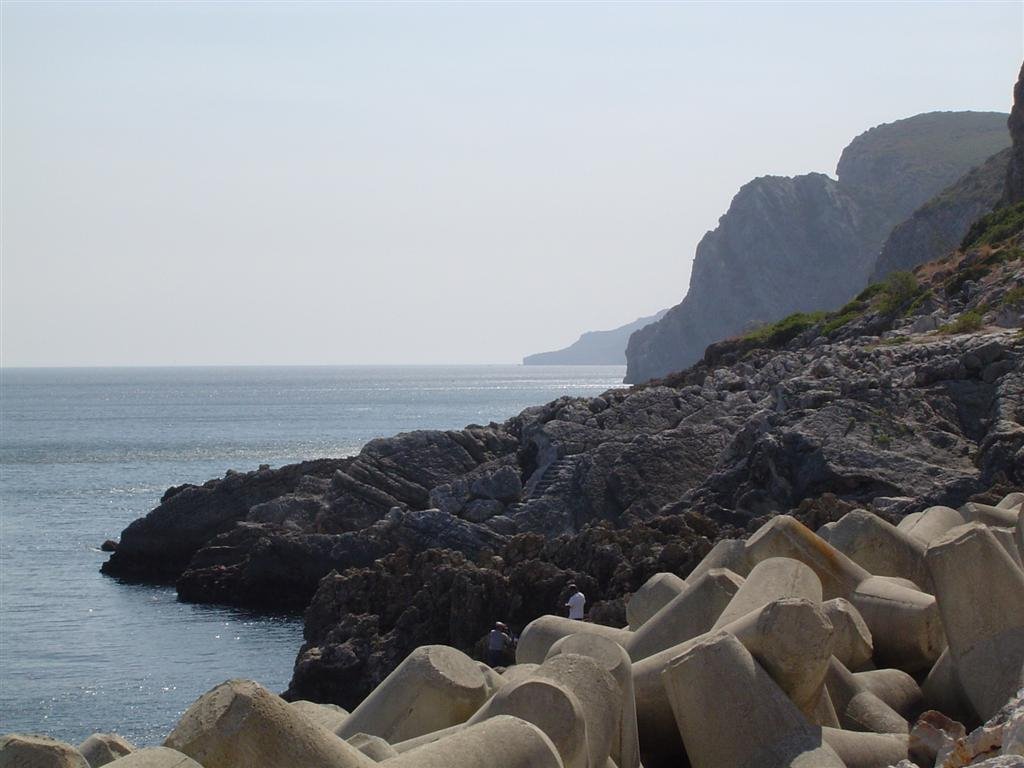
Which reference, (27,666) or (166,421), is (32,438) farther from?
(27,666)

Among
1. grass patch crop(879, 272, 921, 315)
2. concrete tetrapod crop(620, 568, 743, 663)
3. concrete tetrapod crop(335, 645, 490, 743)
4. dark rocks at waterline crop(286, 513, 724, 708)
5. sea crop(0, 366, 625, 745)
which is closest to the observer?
concrete tetrapod crop(335, 645, 490, 743)

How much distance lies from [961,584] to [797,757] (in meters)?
1.81

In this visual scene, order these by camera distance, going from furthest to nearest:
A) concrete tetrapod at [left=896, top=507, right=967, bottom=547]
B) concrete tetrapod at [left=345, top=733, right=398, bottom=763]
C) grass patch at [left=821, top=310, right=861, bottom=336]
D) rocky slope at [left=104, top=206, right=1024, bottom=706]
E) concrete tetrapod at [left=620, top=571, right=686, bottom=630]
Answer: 1. grass patch at [left=821, top=310, right=861, bottom=336]
2. rocky slope at [left=104, top=206, right=1024, bottom=706]
3. concrete tetrapod at [left=896, top=507, right=967, bottom=547]
4. concrete tetrapod at [left=620, top=571, right=686, bottom=630]
5. concrete tetrapod at [left=345, top=733, right=398, bottom=763]

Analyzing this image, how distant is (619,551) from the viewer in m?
19.0

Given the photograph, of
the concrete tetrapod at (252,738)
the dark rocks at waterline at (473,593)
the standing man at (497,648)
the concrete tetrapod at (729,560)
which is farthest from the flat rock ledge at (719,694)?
the dark rocks at waterline at (473,593)

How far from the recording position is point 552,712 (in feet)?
18.9

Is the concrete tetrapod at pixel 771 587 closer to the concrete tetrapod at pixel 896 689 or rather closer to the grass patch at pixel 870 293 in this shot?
the concrete tetrapod at pixel 896 689

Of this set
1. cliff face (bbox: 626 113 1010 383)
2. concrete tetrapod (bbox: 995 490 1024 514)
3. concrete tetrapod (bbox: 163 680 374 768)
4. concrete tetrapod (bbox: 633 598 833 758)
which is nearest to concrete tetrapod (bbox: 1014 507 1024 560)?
concrete tetrapod (bbox: 633 598 833 758)

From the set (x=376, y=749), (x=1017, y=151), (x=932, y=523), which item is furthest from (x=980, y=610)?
(x=1017, y=151)

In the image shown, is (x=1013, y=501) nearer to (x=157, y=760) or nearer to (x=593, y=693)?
(x=593, y=693)

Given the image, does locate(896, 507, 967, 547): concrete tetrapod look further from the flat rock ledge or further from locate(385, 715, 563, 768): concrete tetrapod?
locate(385, 715, 563, 768): concrete tetrapod

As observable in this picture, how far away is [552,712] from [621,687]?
2.93 feet

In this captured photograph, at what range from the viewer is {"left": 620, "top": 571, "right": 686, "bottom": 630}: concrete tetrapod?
9336 millimetres

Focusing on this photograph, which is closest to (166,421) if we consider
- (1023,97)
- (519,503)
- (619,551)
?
(1023,97)
